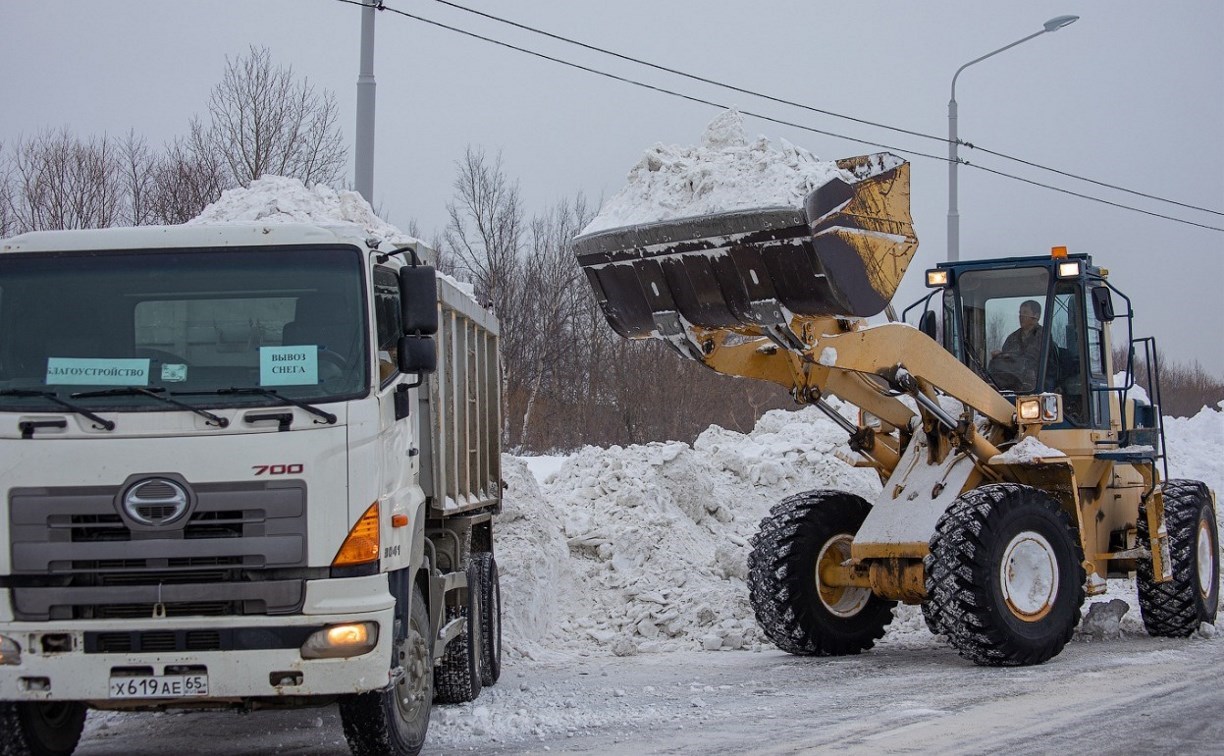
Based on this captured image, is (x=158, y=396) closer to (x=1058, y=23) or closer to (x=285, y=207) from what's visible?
(x=285, y=207)

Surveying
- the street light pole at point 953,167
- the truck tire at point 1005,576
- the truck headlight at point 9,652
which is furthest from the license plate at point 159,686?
the street light pole at point 953,167

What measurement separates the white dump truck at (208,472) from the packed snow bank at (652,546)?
590 cm

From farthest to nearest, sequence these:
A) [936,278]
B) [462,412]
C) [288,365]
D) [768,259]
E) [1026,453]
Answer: [936,278]
[1026,453]
[462,412]
[768,259]
[288,365]

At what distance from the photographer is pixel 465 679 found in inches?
373

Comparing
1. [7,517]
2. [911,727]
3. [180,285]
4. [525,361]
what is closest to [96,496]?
[7,517]

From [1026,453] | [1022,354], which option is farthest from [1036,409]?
[1022,354]

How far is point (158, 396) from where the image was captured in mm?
6625

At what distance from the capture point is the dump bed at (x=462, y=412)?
866cm

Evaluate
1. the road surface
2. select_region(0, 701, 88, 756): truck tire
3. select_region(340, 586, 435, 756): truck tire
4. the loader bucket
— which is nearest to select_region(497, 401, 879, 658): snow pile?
the road surface

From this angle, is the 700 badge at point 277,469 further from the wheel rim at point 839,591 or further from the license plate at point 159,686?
the wheel rim at point 839,591

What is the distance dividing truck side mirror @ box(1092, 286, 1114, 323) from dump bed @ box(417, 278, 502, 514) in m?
5.18

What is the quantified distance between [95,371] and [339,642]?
1.82 meters

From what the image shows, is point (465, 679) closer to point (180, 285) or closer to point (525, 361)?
point (180, 285)

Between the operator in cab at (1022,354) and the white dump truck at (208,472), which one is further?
the operator in cab at (1022,354)
